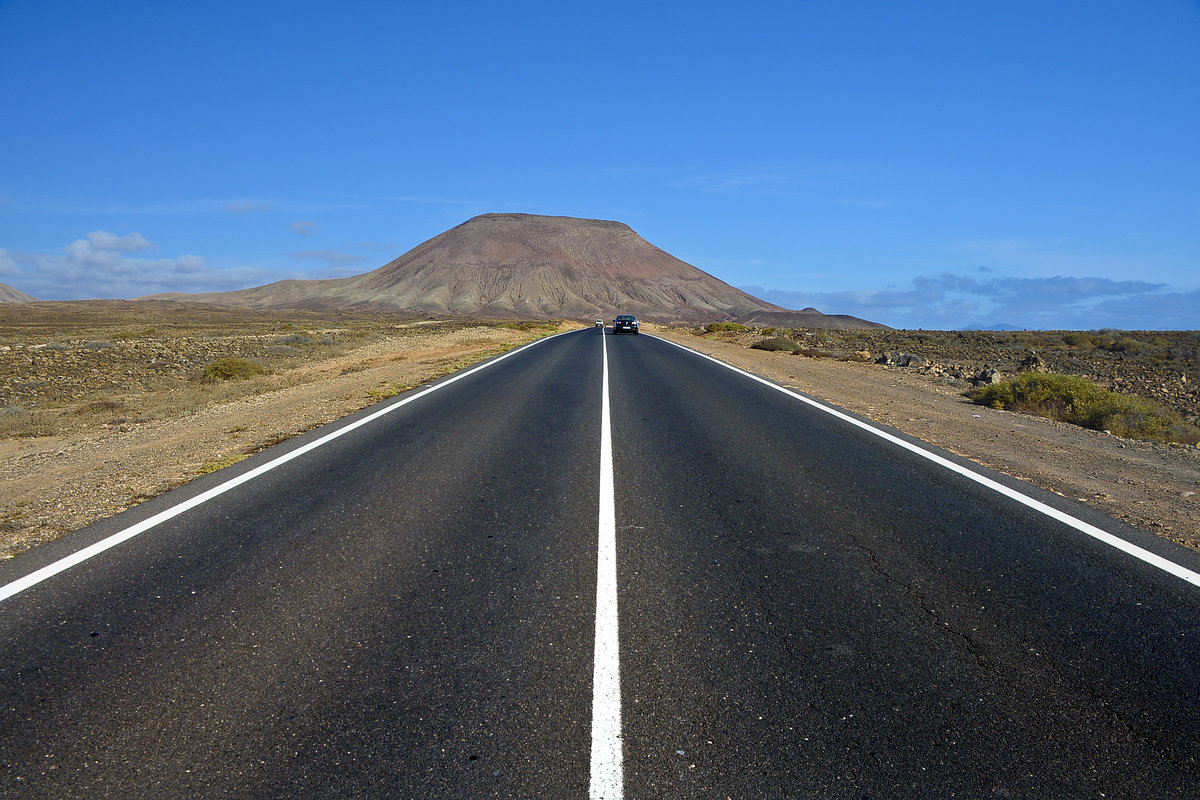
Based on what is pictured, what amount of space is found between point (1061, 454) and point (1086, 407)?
16.2 feet

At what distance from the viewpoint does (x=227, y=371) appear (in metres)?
23.0

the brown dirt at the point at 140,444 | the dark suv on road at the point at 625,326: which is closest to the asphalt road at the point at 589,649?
the brown dirt at the point at 140,444

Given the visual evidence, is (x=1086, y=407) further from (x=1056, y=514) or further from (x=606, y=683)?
(x=606, y=683)

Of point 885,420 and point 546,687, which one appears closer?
point 546,687

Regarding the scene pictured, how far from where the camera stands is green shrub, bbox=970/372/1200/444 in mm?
→ 11539

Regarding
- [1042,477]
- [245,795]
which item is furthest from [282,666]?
[1042,477]

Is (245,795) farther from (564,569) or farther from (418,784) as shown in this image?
(564,569)

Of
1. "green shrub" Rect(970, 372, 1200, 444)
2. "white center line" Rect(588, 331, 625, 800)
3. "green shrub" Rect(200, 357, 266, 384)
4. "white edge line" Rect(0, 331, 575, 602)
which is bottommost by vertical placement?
"green shrub" Rect(200, 357, 266, 384)

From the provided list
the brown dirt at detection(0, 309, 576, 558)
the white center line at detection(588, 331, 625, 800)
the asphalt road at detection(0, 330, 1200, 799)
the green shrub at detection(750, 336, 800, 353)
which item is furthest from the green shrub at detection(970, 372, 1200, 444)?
the green shrub at detection(750, 336, 800, 353)

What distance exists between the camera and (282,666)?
3.54 meters

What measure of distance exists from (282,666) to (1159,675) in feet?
14.2

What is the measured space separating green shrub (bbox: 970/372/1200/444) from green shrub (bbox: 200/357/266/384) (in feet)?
70.2

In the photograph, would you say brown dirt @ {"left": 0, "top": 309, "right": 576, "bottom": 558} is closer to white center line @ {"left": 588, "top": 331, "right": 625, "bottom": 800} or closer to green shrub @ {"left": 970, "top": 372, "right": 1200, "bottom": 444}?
white center line @ {"left": 588, "top": 331, "right": 625, "bottom": 800}

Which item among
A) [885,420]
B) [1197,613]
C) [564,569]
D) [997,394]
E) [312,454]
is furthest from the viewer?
[997,394]
